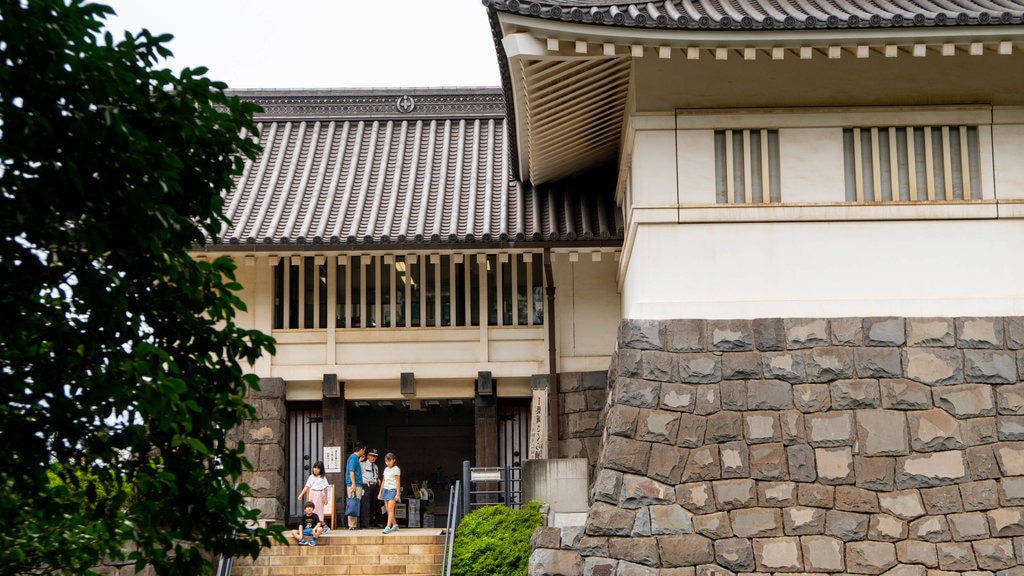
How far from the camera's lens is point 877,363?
14.1 meters

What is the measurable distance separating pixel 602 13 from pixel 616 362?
363 centimetres

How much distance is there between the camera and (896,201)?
47.9 feet

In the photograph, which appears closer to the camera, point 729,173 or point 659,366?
point 659,366

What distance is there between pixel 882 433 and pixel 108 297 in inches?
346

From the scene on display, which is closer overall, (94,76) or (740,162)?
(94,76)

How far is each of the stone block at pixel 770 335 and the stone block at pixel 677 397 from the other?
32.6 inches

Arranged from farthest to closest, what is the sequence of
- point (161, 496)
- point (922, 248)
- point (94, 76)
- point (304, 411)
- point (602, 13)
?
point (304, 411) < point (922, 248) < point (602, 13) < point (161, 496) < point (94, 76)

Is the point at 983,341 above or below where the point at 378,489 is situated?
above

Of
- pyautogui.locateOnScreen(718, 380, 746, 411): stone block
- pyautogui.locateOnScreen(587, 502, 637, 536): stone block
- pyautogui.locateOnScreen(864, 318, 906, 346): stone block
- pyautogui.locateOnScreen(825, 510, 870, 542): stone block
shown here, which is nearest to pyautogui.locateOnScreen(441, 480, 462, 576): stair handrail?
pyautogui.locateOnScreen(587, 502, 637, 536): stone block

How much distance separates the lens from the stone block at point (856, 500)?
13703 mm

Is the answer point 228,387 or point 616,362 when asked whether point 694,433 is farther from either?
point 228,387

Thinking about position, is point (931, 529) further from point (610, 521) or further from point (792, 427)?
point (610, 521)

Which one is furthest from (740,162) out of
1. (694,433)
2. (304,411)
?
(304,411)

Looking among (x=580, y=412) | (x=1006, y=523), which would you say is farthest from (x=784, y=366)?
(x=580, y=412)
